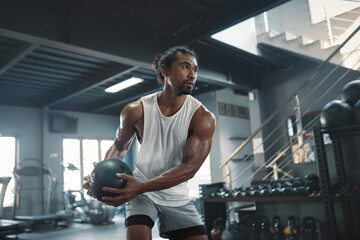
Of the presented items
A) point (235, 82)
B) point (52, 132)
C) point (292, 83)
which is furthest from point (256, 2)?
point (52, 132)

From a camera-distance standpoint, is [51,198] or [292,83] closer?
[292,83]

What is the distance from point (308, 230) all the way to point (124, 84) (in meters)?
4.55

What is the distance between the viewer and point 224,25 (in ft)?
13.7

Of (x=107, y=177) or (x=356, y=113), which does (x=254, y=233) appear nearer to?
(x=356, y=113)

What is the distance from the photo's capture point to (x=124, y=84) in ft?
21.1

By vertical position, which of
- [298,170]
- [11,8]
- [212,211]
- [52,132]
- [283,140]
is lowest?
[212,211]

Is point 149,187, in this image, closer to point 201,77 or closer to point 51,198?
point 201,77

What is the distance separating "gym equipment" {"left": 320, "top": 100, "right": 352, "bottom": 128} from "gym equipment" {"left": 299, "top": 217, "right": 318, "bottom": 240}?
3.07 ft

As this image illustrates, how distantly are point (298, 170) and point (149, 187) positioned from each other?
2.76 meters

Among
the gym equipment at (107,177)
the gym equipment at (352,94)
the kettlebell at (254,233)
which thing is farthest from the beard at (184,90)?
the kettlebell at (254,233)

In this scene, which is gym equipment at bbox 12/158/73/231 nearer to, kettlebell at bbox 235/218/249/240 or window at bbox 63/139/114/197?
window at bbox 63/139/114/197

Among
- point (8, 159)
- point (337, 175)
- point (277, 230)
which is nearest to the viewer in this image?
point (337, 175)

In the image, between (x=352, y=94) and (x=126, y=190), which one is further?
(x=352, y=94)

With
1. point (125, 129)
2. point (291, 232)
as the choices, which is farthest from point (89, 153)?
point (125, 129)
